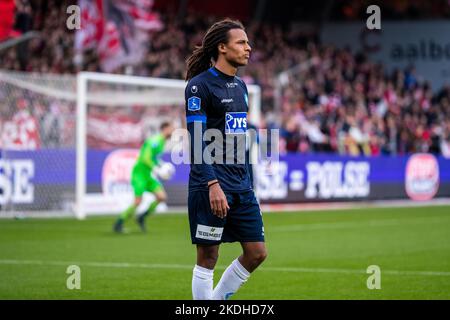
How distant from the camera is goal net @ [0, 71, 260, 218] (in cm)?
2088

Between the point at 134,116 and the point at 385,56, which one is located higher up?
the point at 385,56

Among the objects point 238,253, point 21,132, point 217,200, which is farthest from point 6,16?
point 217,200

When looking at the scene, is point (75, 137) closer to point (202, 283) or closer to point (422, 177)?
point (422, 177)

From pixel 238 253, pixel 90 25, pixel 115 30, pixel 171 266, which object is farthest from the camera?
pixel 115 30

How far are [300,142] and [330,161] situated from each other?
3.90 ft

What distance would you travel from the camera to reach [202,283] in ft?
25.4

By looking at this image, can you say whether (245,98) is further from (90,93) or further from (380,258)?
(90,93)

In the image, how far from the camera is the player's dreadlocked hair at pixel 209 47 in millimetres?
7902

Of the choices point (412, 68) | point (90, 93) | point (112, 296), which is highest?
point (412, 68)

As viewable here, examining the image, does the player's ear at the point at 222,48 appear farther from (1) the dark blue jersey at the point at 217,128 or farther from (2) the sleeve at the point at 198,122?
(2) the sleeve at the point at 198,122

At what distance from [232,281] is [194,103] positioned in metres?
1.55

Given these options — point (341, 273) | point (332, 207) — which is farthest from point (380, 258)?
point (332, 207)

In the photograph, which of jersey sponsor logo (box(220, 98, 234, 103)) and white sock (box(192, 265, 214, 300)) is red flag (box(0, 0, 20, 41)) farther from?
white sock (box(192, 265, 214, 300))

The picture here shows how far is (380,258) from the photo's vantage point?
45.8 ft
